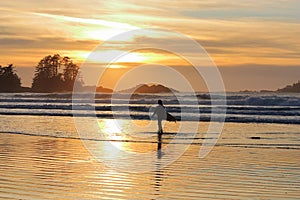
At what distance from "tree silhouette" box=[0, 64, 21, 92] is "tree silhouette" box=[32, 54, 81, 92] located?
2.99m

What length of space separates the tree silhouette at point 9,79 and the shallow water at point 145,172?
8848 cm

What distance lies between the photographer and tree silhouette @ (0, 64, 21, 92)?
10888 centimetres

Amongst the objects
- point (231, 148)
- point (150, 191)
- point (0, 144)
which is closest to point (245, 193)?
point (150, 191)

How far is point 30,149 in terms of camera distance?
1806 cm

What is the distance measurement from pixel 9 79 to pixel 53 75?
25.3ft

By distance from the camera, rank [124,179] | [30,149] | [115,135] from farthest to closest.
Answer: [115,135] < [30,149] < [124,179]

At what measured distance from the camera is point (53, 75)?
112m

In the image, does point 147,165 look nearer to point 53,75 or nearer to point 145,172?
point 145,172

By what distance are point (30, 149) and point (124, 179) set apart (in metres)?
6.47

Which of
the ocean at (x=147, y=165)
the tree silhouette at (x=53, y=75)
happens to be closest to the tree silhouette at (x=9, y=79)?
the tree silhouette at (x=53, y=75)

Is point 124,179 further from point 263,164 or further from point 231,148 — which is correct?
point 231,148

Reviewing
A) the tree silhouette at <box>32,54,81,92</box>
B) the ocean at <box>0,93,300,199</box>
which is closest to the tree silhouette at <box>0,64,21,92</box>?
the tree silhouette at <box>32,54,81,92</box>

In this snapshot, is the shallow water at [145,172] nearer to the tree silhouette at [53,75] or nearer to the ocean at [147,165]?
the ocean at [147,165]

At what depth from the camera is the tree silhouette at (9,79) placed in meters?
109
